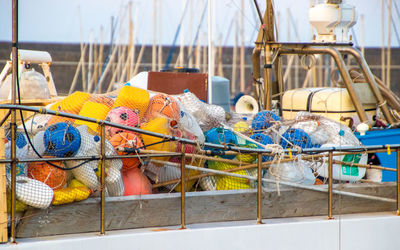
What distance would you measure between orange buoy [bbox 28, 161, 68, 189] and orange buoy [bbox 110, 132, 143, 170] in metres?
0.48

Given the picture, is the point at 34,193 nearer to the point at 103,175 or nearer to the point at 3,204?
the point at 3,204

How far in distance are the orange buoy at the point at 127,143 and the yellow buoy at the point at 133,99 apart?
1.39 feet

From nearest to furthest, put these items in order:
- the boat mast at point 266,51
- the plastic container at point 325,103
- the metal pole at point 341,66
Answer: the metal pole at point 341,66 < the plastic container at point 325,103 < the boat mast at point 266,51

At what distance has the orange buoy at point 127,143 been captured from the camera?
463 centimetres

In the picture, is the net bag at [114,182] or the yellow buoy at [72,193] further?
the net bag at [114,182]

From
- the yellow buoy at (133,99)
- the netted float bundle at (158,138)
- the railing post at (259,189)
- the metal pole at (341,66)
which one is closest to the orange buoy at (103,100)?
the yellow buoy at (133,99)

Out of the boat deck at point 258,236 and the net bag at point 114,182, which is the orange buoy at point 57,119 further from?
the boat deck at point 258,236

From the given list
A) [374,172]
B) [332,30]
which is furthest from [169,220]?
[332,30]

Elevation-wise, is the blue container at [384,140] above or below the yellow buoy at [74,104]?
below

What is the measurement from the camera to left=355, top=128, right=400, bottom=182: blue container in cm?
623

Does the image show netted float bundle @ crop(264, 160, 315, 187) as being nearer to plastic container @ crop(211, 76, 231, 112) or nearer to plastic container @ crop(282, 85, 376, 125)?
plastic container @ crop(282, 85, 376, 125)

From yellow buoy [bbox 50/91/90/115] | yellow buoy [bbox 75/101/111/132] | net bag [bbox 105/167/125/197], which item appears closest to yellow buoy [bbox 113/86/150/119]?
yellow buoy [bbox 75/101/111/132]

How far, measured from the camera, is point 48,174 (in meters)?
4.33

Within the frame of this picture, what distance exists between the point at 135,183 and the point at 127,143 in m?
0.34
